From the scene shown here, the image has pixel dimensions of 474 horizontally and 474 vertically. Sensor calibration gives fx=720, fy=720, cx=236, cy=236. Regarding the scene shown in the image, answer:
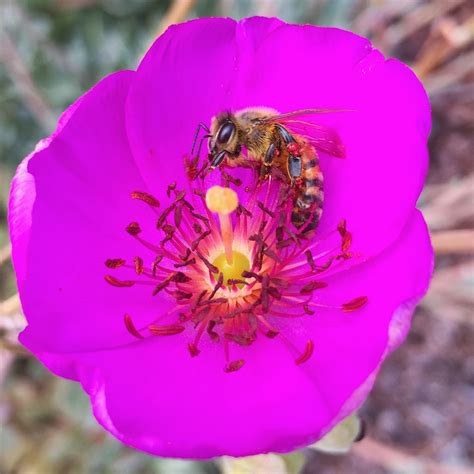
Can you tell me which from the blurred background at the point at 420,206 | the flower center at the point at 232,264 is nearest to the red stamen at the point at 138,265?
the flower center at the point at 232,264

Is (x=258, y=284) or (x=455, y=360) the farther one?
(x=455, y=360)

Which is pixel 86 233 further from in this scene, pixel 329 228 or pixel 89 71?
pixel 89 71

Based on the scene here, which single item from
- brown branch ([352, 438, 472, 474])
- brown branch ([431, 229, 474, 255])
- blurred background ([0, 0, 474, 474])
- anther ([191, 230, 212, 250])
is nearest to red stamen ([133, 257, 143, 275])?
anther ([191, 230, 212, 250])

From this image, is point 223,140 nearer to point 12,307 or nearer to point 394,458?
point 12,307

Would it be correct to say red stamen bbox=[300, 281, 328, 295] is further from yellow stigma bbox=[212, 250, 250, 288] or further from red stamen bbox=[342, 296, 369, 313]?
yellow stigma bbox=[212, 250, 250, 288]

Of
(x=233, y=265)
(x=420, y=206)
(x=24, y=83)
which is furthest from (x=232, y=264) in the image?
(x=420, y=206)

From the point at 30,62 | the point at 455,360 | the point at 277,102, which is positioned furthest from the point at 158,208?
the point at 455,360

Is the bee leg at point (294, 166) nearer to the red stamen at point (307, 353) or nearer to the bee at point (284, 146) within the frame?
the bee at point (284, 146)
